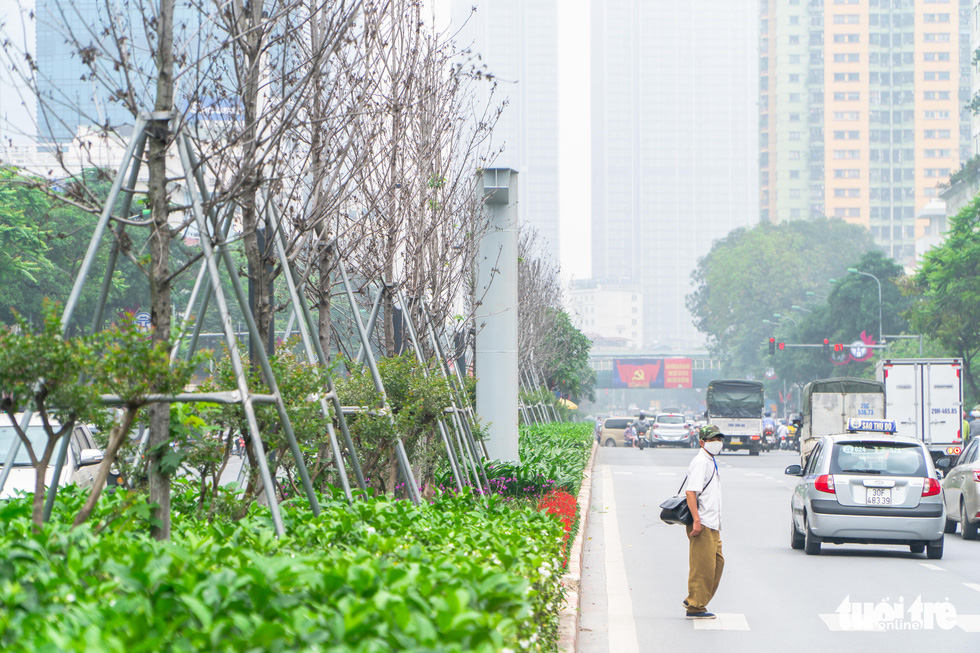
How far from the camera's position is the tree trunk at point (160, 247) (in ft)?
21.7

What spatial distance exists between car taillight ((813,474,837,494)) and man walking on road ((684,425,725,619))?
467 cm

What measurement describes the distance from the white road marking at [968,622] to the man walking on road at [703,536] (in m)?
1.86

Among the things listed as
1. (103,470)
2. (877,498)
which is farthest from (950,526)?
(103,470)

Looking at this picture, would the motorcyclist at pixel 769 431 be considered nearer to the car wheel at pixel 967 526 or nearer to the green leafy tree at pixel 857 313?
the green leafy tree at pixel 857 313

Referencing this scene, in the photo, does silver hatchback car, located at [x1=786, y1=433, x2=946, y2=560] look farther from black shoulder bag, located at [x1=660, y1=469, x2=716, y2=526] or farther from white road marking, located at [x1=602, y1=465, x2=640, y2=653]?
black shoulder bag, located at [x1=660, y1=469, x2=716, y2=526]

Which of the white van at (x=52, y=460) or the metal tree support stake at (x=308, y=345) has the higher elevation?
the metal tree support stake at (x=308, y=345)

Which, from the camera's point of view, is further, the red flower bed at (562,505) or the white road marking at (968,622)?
the red flower bed at (562,505)

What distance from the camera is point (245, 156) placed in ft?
24.3

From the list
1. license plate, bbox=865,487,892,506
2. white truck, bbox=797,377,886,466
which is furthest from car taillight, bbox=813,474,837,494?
white truck, bbox=797,377,886,466

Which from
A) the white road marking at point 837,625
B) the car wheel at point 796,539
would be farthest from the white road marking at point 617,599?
the car wheel at point 796,539

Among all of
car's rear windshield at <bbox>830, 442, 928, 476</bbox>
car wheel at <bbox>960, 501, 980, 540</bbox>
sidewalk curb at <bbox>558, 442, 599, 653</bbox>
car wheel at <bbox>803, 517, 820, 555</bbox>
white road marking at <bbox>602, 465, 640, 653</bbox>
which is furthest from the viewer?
car wheel at <bbox>960, 501, 980, 540</bbox>

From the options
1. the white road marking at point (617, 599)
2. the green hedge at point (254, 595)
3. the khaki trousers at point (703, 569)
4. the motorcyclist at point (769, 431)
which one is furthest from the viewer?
the motorcyclist at point (769, 431)

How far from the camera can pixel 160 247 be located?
6.87 metres

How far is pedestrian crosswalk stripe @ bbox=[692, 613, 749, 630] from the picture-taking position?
9.48 metres
